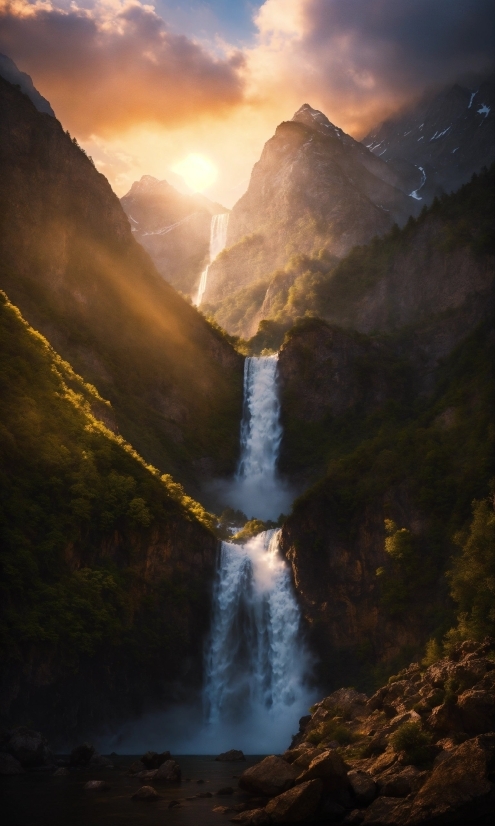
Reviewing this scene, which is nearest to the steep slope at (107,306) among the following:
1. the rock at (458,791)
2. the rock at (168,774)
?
the rock at (168,774)

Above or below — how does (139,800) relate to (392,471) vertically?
below

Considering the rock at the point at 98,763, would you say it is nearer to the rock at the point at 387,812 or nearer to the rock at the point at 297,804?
the rock at the point at 297,804

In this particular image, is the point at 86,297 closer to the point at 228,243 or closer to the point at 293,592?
the point at 293,592

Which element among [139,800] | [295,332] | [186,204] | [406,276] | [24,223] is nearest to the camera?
[139,800]

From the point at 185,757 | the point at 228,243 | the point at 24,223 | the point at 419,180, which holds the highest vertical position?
the point at 419,180

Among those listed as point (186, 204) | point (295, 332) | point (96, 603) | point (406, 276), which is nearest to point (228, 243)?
point (186, 204)

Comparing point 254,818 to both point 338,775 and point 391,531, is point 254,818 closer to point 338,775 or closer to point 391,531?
point 338,775

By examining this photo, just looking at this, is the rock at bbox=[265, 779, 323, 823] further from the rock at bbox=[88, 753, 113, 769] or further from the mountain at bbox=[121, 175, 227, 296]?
the mountain at bbox=[121, 175, 227, 296]
